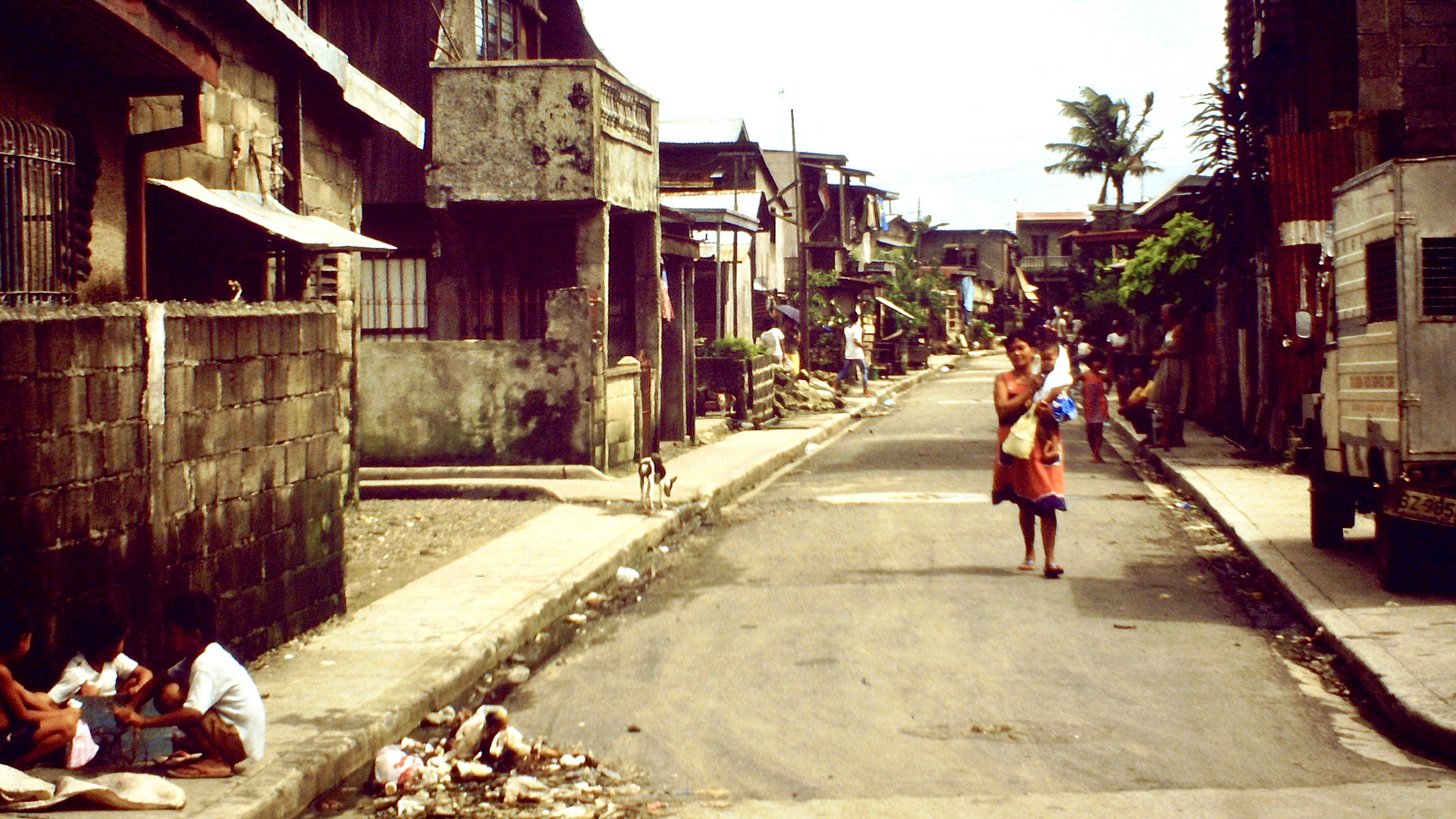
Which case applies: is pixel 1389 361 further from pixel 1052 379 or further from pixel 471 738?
pixel 471 738

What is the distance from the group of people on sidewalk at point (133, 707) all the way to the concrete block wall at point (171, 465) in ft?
0.67

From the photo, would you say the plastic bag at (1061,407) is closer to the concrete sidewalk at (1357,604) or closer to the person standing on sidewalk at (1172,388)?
the concrete sidewalk at (1357,604)

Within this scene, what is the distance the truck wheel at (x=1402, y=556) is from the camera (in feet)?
29.1

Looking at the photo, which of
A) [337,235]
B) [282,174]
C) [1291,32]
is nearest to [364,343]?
[282,174]

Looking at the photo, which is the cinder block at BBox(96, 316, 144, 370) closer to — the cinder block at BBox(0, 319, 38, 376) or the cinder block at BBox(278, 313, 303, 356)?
the cinder block at BBox(0, 319, 38, 376)

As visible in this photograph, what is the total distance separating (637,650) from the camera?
27.6 ft

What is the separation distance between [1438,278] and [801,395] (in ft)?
71.8

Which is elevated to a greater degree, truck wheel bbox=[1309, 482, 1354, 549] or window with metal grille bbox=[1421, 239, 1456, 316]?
window with metal grille bbox=[1421, 239, 1456, 316]

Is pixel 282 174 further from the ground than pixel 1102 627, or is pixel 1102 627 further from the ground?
pixel 282 174

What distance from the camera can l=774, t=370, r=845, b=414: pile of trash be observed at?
96.7 feet

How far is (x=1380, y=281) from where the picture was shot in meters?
9.55

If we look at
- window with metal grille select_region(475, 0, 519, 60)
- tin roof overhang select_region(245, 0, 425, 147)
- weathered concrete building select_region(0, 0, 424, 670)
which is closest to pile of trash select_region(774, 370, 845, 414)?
window with metal grille select_region(475, 0, 519, 60)

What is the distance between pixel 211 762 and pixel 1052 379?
21.2 feet

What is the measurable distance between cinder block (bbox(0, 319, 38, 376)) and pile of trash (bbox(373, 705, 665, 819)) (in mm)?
2098
